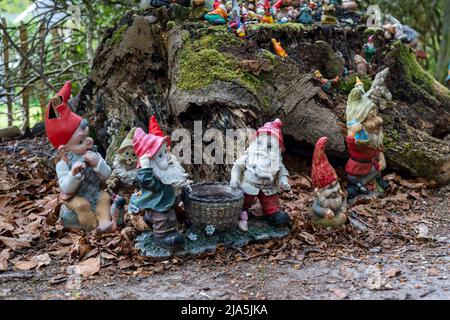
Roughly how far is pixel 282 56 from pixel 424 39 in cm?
871

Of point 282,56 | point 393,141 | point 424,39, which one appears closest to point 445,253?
point 393,141

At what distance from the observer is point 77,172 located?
12.1 feet

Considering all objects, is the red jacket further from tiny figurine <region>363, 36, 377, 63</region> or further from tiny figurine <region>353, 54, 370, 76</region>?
tiny figurine <region>363, 36, 377, 63</region>

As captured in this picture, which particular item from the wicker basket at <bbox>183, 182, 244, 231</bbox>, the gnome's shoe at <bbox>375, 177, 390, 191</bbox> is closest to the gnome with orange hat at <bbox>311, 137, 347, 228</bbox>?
the wicker basket at <bbox>183, 182, 244, 231</bbox>

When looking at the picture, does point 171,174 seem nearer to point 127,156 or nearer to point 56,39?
point 127,156

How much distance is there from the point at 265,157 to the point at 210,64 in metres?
1.50

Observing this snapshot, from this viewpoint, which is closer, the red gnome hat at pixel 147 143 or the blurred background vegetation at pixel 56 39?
the red gnome hat at pixel 147 143

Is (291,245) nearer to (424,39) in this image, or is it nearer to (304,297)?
(304,297)

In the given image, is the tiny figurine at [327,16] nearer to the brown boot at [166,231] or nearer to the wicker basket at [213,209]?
the wicker basket at [213,209]

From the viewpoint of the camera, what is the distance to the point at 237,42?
16.8 feet

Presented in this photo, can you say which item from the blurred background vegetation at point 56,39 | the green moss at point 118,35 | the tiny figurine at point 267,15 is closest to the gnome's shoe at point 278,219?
the tiny figurine at point 267,15

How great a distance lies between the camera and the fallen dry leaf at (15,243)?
12.1ft

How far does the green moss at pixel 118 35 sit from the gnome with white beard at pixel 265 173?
8.04ft
